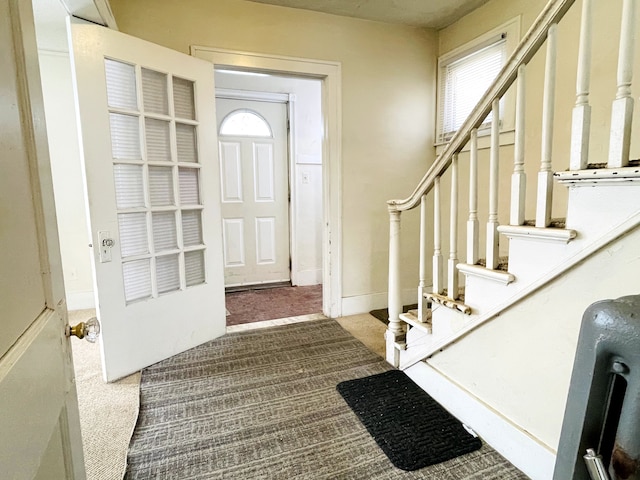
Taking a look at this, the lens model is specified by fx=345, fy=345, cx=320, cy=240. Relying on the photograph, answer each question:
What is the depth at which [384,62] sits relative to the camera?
3.00 meters

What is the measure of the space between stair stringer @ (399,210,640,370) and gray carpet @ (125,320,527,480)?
352 millimetres

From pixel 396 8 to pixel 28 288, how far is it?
3076mm

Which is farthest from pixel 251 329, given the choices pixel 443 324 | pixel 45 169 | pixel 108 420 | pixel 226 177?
pixel 45 169

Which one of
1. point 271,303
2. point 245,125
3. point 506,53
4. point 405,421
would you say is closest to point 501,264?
point 405,421

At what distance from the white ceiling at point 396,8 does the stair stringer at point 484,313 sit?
92.5 inches

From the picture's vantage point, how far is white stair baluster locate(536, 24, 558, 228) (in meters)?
1.20

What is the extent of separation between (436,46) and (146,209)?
2839mm

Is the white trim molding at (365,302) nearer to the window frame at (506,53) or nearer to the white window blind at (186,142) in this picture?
the window frame at (506,53)

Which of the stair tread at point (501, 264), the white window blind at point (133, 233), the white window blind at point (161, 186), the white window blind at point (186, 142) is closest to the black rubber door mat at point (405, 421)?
the stair tread at point (501, 264)

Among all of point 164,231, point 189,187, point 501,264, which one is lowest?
point 501,264

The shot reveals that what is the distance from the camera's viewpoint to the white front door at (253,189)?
396 centimetres

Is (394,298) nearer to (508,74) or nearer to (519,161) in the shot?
(519,161)

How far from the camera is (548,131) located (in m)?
1.22

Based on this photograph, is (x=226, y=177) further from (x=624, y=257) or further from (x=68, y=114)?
(x=624, y=257)
